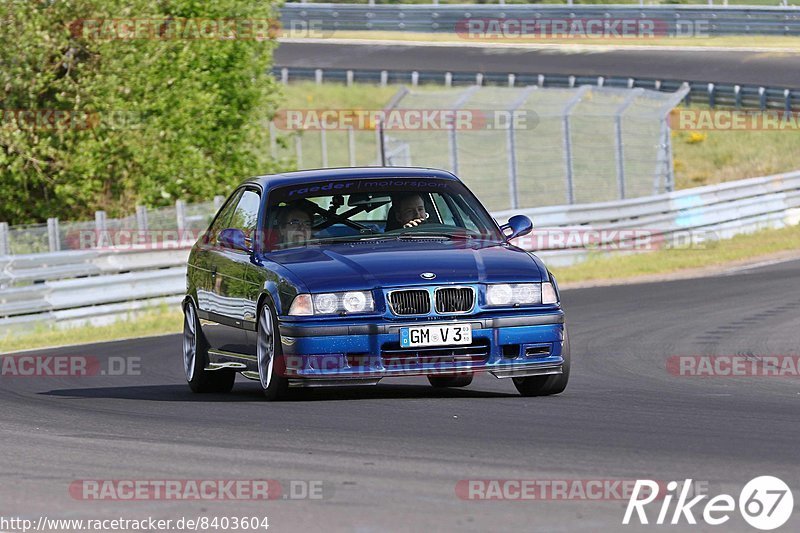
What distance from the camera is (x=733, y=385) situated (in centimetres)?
1137

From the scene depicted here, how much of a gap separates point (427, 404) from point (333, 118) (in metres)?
36.5

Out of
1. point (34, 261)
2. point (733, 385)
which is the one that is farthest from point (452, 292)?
point (34, 261)

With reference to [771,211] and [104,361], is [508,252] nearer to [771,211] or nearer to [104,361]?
[104,361]

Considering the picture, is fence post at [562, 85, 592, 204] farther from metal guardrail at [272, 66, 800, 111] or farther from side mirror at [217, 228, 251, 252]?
side mirror at [217, 228, 251, 252]

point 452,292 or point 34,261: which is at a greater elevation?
point 452,292

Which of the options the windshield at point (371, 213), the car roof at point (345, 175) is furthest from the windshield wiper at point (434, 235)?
the car roof at point (345, 175)

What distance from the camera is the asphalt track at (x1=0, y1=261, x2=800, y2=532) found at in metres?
6.14

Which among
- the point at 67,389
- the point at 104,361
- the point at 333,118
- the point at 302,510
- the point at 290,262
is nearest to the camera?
the point at 302,510

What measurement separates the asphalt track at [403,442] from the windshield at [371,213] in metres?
1.05

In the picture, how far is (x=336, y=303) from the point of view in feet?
31.2

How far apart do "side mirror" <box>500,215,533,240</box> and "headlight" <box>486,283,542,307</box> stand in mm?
998

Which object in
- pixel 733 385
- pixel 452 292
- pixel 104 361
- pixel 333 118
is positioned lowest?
pixel 333 118

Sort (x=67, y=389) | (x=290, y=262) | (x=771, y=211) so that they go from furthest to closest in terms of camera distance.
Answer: (x=771, y=211) → (x=67, y=389) → (x=290, y=262)

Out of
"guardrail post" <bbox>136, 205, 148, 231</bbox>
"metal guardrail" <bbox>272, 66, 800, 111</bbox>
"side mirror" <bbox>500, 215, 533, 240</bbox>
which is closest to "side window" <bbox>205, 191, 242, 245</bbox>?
"side mirror" <bbox>500, 215, 533, 240</bbox>
